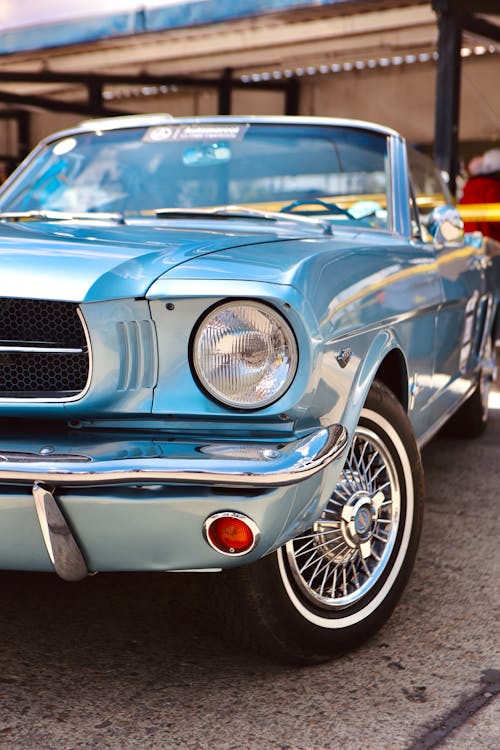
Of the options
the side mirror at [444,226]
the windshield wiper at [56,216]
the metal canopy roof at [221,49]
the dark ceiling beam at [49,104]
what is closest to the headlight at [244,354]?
the windshield wiper at [56,216]

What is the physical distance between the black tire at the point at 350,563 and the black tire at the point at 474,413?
228 cm

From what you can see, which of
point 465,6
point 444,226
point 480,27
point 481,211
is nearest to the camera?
point 444,226

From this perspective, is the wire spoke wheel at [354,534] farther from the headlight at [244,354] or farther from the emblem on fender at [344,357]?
the headlight at [244,354]

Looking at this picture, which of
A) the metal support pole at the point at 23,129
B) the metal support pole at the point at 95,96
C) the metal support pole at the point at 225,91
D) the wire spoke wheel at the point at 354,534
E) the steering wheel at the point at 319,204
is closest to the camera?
the wire spoke wheel at the point at 354,534

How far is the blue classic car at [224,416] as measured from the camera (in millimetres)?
1937

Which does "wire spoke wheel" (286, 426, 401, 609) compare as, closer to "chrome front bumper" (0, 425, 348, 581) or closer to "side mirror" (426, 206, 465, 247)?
"chrome front bumper" (0, 425, 348, 581)

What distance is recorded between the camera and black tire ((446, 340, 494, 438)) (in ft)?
15.9

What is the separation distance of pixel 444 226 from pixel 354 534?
59.9 inches

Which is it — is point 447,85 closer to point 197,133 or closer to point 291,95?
point 197,133

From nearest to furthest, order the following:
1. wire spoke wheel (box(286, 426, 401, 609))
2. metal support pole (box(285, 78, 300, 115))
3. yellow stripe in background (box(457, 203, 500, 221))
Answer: wire spoke wheel (box(286, 426, 401, 609))
yellow stripe in background (box(457, 203, 500, 221))
metal support pole (box(285, 78, 300, 115))

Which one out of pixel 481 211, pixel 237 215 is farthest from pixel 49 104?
pixel 237 215

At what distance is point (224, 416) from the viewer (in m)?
2.07

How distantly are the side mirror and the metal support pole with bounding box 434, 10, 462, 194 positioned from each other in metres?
6.25

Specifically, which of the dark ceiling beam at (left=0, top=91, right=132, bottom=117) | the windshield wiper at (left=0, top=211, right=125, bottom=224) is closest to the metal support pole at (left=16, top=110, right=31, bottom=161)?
the dark ceiling beam at (left=0, top=91, right=132, bottom=117)
